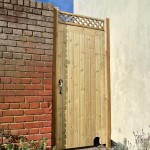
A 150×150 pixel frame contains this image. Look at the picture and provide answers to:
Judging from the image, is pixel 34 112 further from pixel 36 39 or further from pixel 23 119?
pixel 36 39

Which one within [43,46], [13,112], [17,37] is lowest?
[13,112]

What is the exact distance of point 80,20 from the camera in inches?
169

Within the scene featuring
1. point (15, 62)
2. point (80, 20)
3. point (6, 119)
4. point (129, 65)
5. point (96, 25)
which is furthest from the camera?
point (96, 25)

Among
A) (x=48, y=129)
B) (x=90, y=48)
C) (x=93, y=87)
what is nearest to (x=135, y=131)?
(x=93, y=87)

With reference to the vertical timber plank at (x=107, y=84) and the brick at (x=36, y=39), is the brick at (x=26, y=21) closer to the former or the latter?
the brick at (x=36, y=39)

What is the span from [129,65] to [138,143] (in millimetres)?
1326

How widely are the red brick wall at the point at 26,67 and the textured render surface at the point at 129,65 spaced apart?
1424 mm

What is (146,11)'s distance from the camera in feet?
11.3

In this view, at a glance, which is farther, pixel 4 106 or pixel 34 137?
pixel 34 137

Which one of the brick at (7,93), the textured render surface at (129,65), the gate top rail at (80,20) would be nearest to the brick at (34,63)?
the brick at (7,93)

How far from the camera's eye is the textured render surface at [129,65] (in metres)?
3.47

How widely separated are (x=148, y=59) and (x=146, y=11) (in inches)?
30.2

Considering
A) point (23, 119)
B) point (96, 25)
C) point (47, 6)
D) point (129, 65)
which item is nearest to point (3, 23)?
point (47, 6)

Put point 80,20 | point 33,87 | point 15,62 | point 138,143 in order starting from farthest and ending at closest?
point 80,20
point 138,143
point 33,87
point 15,62
